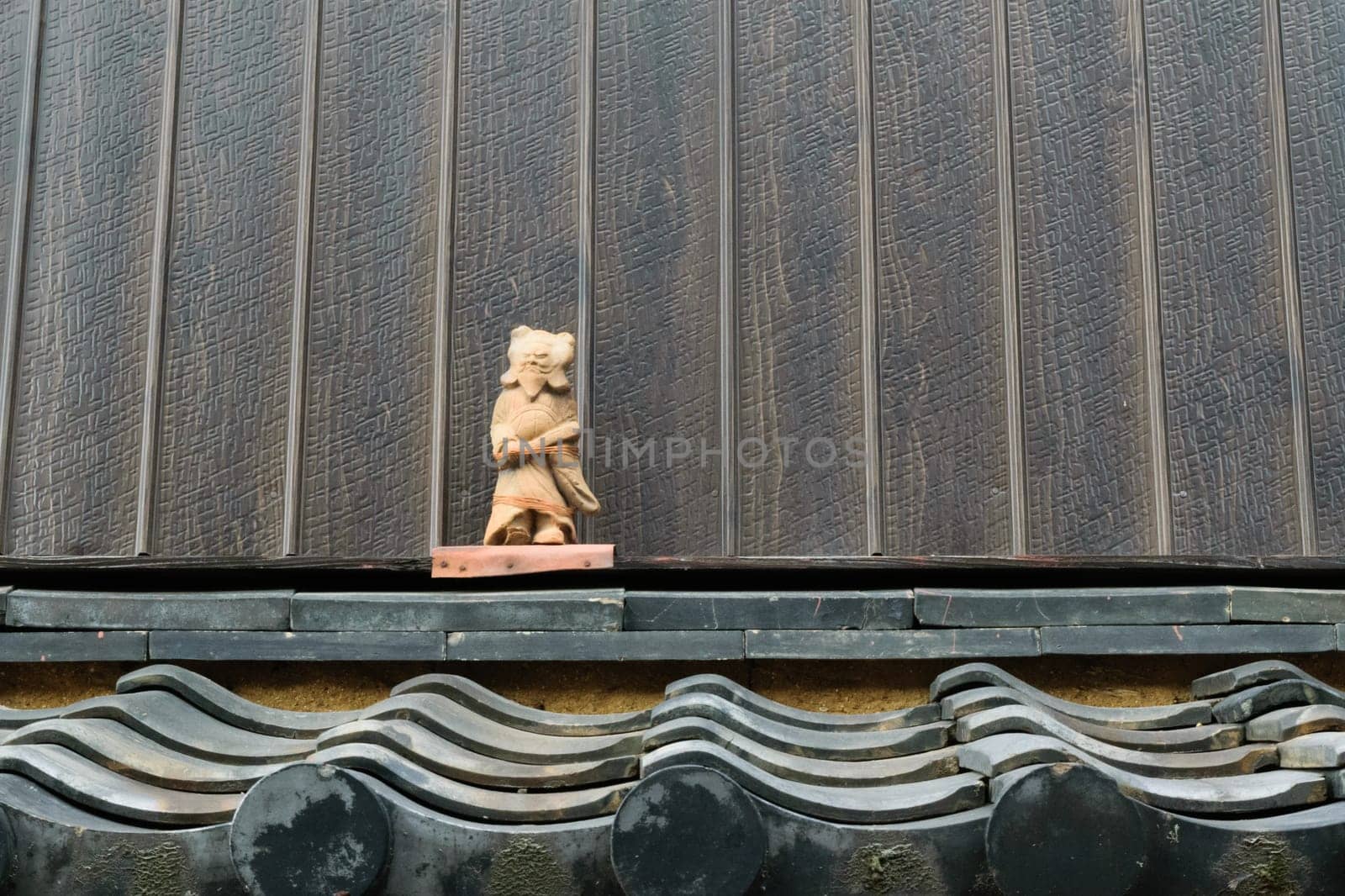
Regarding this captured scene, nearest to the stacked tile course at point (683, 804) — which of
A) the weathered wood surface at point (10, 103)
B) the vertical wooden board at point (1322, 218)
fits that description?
the vertical wooden board at point (1322, 218)

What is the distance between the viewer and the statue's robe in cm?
336

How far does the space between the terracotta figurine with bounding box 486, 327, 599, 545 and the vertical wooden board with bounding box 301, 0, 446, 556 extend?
449 mm

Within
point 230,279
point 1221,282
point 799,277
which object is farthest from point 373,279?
point 1221,282

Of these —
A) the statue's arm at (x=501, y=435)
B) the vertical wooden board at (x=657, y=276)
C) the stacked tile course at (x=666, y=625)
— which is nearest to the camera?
the stacked tile course at (x=666, y=625)

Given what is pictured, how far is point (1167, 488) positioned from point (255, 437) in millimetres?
2409

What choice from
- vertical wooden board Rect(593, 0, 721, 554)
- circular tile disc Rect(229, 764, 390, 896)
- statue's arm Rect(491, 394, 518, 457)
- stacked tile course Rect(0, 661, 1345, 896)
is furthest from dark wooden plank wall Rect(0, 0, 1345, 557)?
circular tile disc Rect(229, 764, 390, 896)

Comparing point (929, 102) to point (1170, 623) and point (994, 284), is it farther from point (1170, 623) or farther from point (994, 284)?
point (1170, 623)

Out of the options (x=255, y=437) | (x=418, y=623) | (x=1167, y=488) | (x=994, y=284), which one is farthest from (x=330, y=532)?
(x=1167, y=488)

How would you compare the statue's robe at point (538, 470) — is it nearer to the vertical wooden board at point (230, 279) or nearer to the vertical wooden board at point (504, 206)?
the vertical wooden board at point (504, 206)

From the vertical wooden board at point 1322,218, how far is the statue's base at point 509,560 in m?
1.94

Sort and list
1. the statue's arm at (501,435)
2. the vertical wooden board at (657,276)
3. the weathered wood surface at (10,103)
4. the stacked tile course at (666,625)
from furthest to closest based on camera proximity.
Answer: the weathered wood surface at (10,103)
the vertical wooden board at (657,276)
the statue's arm at (501,435)
the stacked tile course at (666,625)

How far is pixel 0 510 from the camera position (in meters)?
3.80

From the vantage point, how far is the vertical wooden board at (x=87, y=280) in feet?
12.5

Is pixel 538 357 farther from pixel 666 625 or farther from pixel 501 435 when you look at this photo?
pixel 666 625
